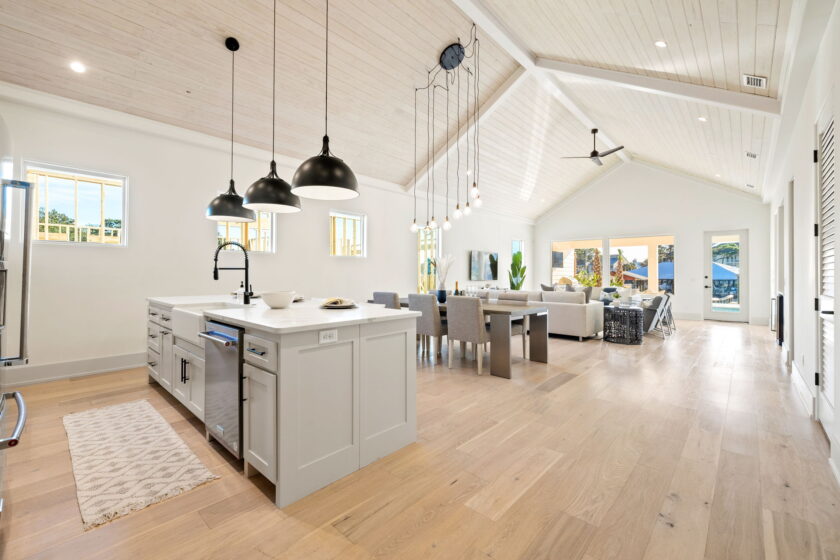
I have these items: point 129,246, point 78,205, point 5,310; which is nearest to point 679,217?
point 129,246

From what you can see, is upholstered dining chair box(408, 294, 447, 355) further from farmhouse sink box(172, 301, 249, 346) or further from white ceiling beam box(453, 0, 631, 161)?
white ceiling beam box(453, 0, 631, 161)

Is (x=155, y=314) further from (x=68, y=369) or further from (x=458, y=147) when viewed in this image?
(x=458, y=147)

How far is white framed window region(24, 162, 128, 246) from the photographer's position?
3.84m

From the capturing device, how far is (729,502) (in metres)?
1.80

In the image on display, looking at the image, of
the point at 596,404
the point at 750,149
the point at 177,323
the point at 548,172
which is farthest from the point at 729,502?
the point at 548,172

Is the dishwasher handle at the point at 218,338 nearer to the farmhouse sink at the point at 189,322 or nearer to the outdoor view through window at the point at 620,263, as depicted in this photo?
the farmhouse sink at the point at 189,322

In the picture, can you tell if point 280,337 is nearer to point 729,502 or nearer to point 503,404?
point 503,404

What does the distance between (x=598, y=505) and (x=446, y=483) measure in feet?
2.47

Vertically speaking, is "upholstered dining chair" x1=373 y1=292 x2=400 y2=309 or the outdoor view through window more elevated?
the outdoor view through window

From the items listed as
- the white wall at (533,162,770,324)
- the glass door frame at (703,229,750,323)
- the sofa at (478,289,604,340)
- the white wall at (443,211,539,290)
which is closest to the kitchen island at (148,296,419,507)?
the sofa at (478,289,604,340)

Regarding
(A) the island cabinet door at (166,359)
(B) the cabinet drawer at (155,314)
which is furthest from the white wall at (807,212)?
(B) the cabinet drawer at (155,314)

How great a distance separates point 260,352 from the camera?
6.21 feet

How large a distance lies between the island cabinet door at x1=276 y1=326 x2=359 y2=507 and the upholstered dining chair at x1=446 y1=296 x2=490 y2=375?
87.1 inches

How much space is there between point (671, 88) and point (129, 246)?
670cm
